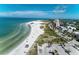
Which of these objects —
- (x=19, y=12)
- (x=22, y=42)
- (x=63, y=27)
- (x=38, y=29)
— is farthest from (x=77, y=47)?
(x=19, y=12)

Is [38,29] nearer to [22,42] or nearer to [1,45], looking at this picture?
[22,42]

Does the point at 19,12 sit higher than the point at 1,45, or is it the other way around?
→ the point at 19,12

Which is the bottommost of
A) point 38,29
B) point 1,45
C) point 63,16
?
point 1,45
